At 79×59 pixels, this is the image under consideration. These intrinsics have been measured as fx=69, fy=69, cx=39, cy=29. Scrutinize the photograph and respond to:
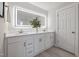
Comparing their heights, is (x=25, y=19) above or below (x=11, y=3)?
below

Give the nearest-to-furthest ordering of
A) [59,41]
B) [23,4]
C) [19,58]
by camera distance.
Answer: [19,58], [23,4], [59,41]

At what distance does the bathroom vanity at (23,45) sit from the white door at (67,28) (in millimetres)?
1068

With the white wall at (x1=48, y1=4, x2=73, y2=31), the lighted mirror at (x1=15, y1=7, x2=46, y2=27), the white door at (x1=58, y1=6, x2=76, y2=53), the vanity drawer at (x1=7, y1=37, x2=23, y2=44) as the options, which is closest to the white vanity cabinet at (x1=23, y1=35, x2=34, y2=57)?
the vanity drawer at (x1=7, y1=37, x2=23, y2=44)

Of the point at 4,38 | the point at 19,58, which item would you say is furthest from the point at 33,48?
the point at 4,38

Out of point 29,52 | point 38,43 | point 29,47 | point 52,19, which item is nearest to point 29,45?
point 29,47

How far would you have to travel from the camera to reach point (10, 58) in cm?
156

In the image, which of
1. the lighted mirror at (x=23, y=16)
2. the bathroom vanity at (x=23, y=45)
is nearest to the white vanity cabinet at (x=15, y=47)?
the bathroom vanity at (x=23, y=45)

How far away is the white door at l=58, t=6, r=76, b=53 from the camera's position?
9.38 ft

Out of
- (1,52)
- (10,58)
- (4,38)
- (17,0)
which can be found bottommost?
(10,58)

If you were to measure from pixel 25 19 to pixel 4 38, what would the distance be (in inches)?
69.2

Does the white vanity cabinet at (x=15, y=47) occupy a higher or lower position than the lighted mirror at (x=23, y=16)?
lower

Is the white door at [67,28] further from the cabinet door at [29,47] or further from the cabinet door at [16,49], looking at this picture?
the cabinet door at [16,49]

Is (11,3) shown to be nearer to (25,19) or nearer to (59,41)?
(25,19)

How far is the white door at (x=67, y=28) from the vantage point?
286 cm
